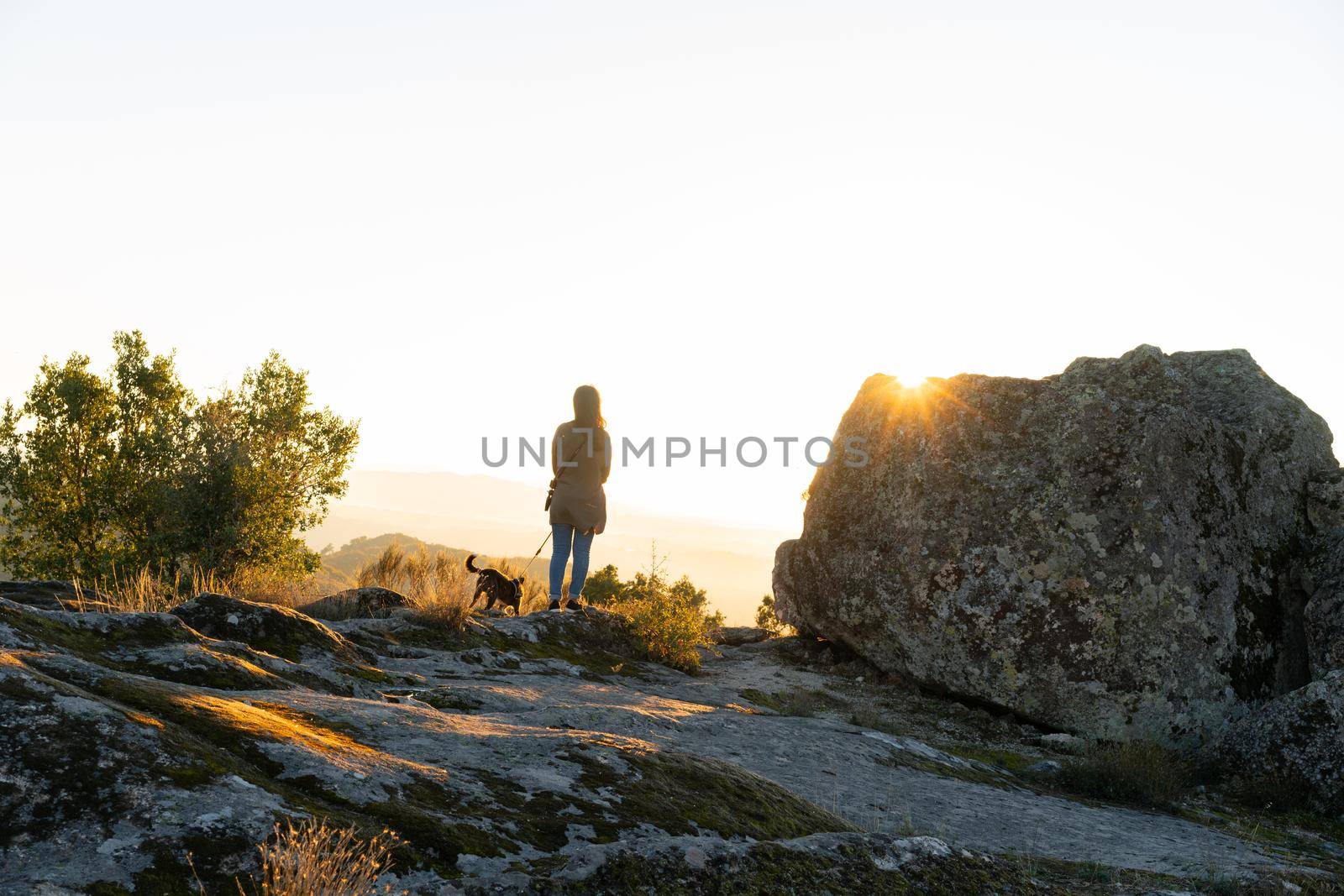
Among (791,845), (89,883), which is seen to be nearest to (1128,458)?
(791,845)

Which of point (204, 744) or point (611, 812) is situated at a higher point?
point (204, 744)

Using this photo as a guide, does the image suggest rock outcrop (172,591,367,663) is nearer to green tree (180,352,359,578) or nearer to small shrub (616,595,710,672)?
small shrub (616,595,710,672)

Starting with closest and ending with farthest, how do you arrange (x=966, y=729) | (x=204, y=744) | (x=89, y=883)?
1. (x=89, y=883)
2. (x=204, y=744)
3. (x=966, y=729)

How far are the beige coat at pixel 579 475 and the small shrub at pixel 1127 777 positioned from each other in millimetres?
6606

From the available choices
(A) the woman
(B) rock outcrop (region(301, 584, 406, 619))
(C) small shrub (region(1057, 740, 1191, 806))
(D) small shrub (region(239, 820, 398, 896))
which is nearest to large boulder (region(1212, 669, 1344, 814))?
(C) small shrub (region(1057, 740, 1191, 806))

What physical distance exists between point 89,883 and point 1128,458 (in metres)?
10.5

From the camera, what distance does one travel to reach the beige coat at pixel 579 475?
40.1 feet

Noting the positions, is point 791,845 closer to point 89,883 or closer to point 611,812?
point 611,812

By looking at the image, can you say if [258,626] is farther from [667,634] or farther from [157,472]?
[157,472]

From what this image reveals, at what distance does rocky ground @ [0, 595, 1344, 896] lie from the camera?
2.71 m

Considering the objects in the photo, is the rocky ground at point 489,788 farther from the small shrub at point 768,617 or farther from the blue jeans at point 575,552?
the small shrub at point 768,617

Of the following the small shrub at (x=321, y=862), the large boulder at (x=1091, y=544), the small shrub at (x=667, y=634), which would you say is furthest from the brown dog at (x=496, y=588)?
the small shrub at (x=321, y=862)

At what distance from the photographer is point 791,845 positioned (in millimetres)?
3238

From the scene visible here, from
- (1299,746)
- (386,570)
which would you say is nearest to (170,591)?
(386,570)
